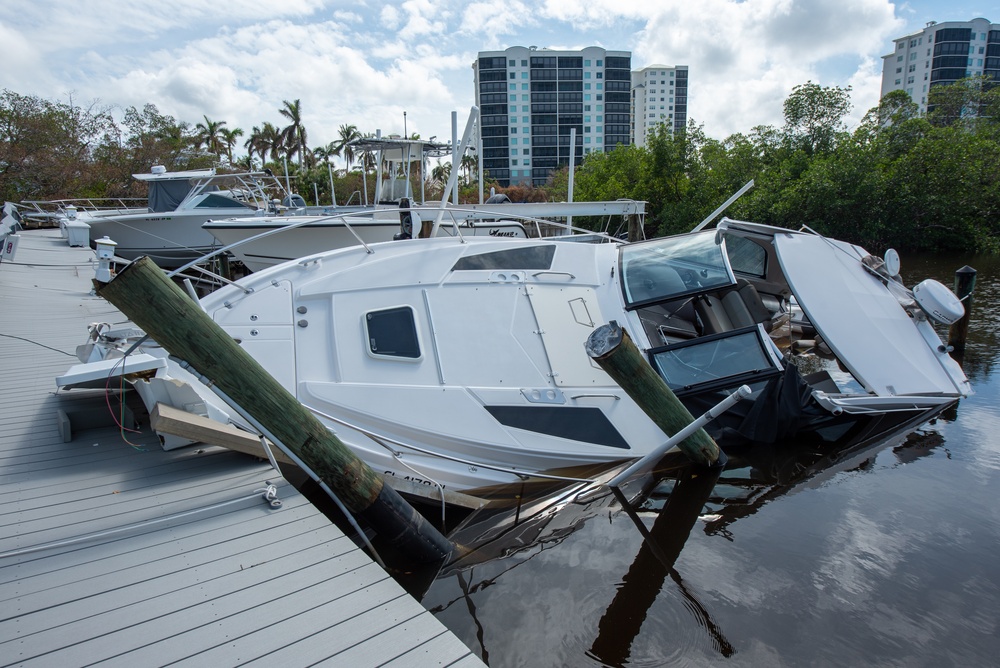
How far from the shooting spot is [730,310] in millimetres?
7113

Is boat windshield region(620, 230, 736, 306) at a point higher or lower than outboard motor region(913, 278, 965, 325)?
higher

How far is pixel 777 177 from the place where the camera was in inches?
973

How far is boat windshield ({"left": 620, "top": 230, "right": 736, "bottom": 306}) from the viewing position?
6.11m

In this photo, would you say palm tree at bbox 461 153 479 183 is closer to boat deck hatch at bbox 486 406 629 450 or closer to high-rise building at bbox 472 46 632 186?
high-rise building at bbox 472 46 632 186

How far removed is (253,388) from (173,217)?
610 inches

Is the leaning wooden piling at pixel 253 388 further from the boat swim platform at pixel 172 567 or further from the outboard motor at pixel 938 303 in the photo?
the outboard motor at pixel 938 303

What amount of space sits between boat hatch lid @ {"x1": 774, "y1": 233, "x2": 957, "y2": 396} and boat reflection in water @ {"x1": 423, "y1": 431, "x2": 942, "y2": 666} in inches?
40.7

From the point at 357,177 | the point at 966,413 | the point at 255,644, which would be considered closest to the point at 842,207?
the point at 966,413

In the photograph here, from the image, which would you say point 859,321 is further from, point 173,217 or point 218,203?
point 173,217

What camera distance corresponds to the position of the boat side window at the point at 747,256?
9.24 meters

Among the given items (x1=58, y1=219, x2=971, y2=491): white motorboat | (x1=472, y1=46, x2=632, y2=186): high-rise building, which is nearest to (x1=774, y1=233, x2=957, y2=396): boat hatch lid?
(x1=58, y1=219, x2=971, y2=491): white motorboat

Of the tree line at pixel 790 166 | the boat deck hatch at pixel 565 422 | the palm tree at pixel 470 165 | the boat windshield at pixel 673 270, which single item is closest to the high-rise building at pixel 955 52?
the palm tree at pixel 470 165

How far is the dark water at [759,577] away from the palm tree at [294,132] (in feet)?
183

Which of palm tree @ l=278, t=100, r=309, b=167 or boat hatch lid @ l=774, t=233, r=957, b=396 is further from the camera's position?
palm tree @ l=278, t=100, r=309, b=167
